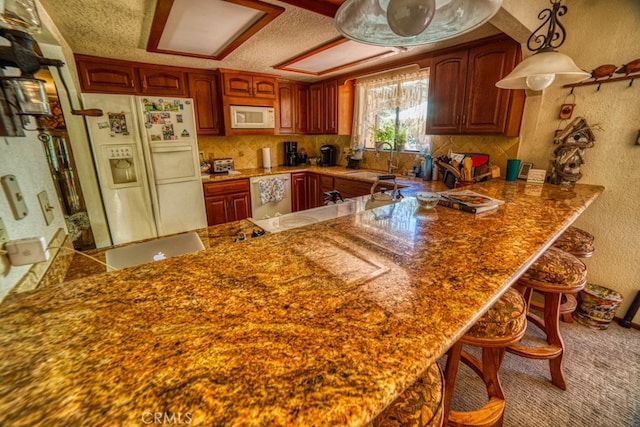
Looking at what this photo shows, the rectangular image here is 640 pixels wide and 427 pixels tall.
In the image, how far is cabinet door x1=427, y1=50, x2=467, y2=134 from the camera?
8.18 feet

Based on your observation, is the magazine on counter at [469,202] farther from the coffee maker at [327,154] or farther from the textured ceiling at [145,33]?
the coffee maker at [327,154]

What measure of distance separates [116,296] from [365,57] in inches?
121

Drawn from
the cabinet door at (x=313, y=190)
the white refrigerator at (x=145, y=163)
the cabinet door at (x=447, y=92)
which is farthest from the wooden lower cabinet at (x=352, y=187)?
the white refrigerator at (x=145, y=163)

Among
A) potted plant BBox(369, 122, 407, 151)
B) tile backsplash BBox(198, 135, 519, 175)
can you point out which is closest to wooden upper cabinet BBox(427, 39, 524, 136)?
tile backsplash BBox(198, 135, 519, 175)

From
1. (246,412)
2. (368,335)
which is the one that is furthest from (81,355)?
(368,335)

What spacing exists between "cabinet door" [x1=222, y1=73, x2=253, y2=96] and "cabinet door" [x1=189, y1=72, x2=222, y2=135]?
17 cm

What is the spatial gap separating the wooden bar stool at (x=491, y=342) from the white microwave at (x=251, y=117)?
3.47 m

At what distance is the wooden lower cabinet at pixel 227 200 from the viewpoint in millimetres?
3373

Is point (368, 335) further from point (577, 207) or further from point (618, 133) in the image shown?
point (618, 133)

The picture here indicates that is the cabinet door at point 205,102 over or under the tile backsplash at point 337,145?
over

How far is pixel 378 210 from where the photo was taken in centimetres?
152

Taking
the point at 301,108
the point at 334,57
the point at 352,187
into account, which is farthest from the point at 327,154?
the point at 334,57

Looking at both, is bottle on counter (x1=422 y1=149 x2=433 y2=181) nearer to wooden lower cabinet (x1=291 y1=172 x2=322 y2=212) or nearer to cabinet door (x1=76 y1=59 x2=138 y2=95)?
wooden lower cabinet (x1=291 y1=172 x2=322 y2=212)

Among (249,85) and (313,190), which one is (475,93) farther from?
(249,85)
